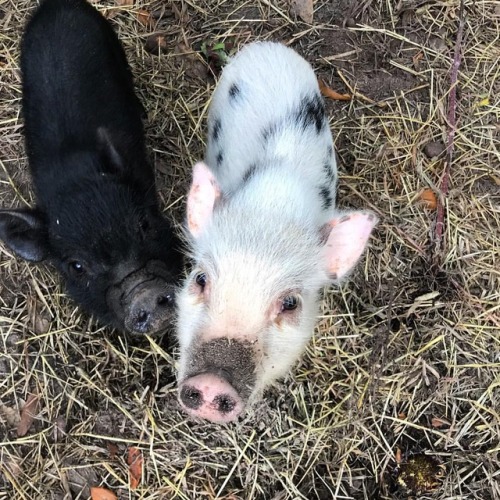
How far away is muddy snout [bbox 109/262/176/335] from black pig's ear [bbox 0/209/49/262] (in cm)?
51

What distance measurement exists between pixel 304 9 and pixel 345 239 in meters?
2.31

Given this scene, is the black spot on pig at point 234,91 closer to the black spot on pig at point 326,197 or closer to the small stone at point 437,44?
the black spot on pig at point 326,197

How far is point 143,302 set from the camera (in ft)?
10.4

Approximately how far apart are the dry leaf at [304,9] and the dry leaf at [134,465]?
3121 mm

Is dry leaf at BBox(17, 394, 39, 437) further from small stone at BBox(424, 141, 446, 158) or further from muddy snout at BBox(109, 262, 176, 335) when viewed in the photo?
small stone at BBox(424, 141, 446, 158)

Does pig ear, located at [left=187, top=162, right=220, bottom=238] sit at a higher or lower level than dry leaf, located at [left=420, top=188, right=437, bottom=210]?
higher

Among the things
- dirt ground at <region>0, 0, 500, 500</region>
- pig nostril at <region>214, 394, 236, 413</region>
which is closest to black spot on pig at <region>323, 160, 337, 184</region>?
dirt ground at <region>0, 0, 500, 500</region>

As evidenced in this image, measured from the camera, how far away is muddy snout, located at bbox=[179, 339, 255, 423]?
243 cm

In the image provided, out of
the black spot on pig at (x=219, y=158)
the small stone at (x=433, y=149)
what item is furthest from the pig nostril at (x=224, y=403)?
the small stone at (x=433, y=149)

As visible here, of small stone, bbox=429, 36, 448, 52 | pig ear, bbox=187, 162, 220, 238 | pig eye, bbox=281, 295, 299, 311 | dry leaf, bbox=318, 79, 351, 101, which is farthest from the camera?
small stone, bbox=429, 36, 448, 52

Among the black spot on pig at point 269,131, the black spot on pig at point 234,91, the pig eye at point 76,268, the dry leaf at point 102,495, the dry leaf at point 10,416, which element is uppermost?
the black spot on pig at point 234,91

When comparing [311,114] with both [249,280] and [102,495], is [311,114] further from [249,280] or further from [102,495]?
[102,495]

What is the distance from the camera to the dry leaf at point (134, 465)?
3521 millimetres

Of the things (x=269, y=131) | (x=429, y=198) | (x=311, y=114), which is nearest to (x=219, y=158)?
(x=269, y=131)
